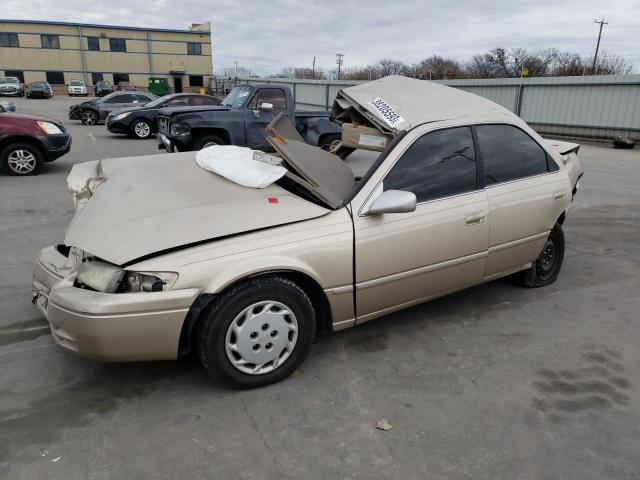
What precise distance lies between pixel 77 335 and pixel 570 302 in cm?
389

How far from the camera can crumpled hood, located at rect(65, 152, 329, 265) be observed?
2.84 metres

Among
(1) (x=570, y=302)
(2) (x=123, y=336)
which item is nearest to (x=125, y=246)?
(2) (x=123, y=336)

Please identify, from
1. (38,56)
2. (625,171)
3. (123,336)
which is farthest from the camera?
(38,56)

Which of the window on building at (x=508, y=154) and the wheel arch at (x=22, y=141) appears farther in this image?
the wheel arch at (x=22, y=141)

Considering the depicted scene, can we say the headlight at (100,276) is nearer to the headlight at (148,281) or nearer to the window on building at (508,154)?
the headlight at (148,281)

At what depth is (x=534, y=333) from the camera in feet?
12.6

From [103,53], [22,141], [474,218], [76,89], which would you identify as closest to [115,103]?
[22,141]

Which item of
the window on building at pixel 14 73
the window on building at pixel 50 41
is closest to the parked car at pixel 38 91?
the window on building at pixel 50 41

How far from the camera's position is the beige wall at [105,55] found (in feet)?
187

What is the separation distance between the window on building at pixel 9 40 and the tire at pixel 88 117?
150 feet

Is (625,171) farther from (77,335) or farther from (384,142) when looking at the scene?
(77,335)

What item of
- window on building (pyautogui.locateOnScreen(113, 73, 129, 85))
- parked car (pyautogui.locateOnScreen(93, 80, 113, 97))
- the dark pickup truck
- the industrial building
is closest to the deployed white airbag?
the dark pickup truck

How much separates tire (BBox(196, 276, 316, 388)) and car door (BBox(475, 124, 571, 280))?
1.70 m

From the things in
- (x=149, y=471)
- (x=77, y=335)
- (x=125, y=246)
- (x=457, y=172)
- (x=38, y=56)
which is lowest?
(x=149, y=471)
